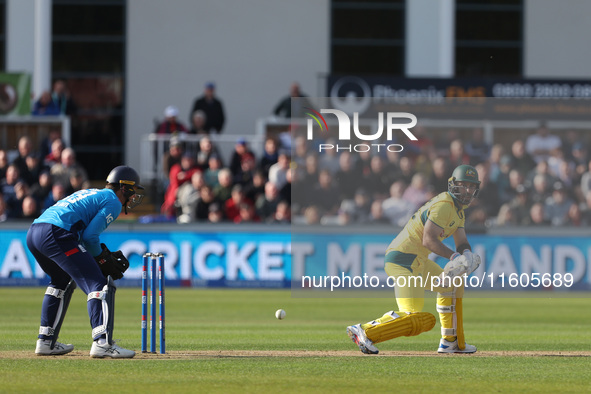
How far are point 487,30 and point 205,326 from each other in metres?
17.6

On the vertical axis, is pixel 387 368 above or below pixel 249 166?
below

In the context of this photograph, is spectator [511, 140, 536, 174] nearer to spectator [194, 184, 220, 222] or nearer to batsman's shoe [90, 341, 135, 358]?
spectator [194, 184, 220, 222]

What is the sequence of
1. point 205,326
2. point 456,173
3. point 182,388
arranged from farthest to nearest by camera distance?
point 205,326
point 456,173
point 182,388

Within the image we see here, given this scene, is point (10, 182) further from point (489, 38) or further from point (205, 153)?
point (489, 38)

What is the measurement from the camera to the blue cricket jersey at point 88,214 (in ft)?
35.9

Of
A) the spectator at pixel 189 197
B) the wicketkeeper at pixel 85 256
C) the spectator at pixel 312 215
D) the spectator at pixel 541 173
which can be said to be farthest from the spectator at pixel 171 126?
the wicketkeeper at pixel 85 256

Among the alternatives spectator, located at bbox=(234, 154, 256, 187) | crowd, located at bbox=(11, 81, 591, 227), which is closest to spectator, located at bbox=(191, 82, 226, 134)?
crowd, located at bbox=(11, 81, 591, 227)

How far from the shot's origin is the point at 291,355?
11.8 metres

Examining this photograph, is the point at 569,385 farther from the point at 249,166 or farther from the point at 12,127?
the point at 12,127

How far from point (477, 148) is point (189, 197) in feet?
18.7

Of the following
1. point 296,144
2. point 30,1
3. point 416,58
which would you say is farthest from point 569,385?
point 30,1

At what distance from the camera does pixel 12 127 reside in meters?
23.8

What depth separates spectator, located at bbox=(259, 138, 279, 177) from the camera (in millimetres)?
22562

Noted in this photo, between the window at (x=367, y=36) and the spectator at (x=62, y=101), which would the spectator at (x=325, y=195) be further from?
the window at (x=367, y=36)
